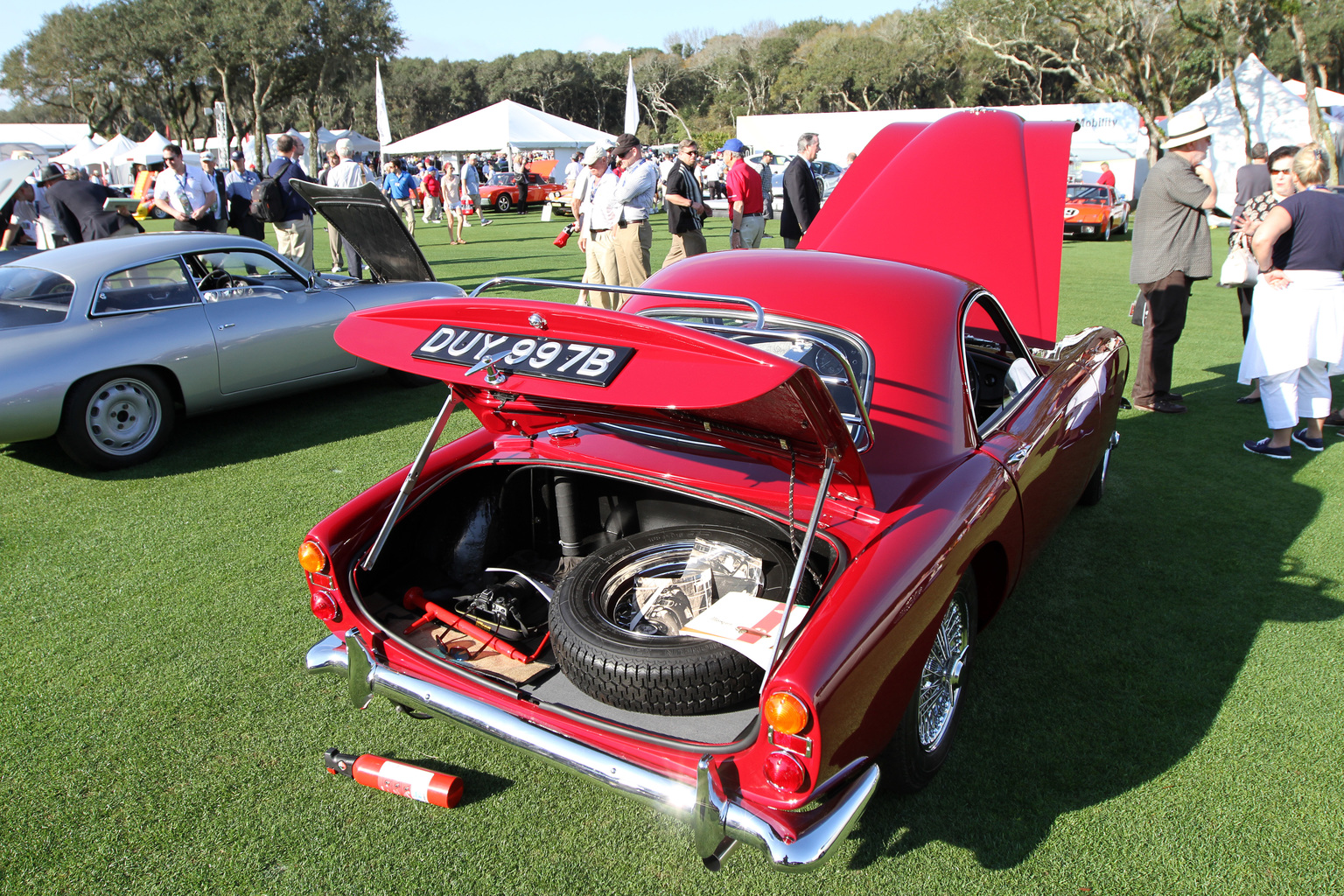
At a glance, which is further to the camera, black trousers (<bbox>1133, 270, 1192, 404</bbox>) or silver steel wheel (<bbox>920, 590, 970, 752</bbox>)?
black trousers (<bbox>1133, 270, 1192, 404</bbox>)

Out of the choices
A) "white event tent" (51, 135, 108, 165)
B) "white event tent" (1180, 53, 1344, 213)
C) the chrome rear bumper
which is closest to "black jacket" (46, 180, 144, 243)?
the chrome rear bumper

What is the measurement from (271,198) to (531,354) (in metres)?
9.05

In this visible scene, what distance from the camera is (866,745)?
2.13 metres

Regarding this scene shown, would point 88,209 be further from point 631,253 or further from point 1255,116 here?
point 1255,116

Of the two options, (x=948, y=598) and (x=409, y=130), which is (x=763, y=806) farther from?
(x=409, y=130)

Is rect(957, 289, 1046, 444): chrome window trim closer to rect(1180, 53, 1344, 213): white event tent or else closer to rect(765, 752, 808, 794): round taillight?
rect(765, 752, 808, 794): round taillight

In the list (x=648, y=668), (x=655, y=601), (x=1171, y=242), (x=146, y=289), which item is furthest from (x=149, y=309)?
(x=1171, y=242)

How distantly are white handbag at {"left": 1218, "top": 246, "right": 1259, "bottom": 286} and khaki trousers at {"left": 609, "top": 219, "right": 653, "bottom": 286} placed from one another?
15.4ft

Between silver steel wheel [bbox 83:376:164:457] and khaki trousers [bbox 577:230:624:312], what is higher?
khaki trousers [bbox 577:230:624:312]

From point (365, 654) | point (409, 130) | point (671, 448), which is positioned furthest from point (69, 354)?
point (409, 130)

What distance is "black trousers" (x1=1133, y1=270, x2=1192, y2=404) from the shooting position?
6125 millimetres

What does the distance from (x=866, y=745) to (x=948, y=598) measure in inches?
20.9

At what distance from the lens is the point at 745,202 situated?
33.0ft

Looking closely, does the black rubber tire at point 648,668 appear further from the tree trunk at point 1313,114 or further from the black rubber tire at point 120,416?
the tree trunk at point 1313,114
